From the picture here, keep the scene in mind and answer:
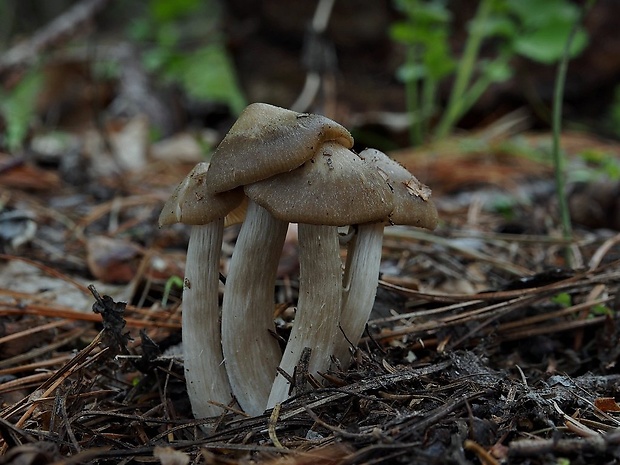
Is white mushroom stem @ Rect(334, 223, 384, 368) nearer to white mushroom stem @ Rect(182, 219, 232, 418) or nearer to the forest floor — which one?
the forest floor

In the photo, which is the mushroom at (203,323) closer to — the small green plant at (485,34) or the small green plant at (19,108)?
the small green plant at (19,108)

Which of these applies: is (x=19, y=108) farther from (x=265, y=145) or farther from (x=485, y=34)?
(x=265, y=145)

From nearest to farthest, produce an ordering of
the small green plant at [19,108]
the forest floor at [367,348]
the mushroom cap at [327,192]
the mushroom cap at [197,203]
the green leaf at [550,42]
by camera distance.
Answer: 1. the forest floor at [367,348]
2. the mushroom cap at [327,192]
3. the mushroom cap at [197,203]
4. the green leaf at [550,42]
5. the small green plant at [19,108]

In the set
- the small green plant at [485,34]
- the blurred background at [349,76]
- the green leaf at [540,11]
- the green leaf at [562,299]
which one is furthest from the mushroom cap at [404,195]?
the blurred background at [349,76]

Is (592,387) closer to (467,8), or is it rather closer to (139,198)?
(139,198)

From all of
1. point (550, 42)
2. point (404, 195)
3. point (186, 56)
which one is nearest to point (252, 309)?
point (404, 195)

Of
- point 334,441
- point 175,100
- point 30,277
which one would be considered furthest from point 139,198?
point 175,100
